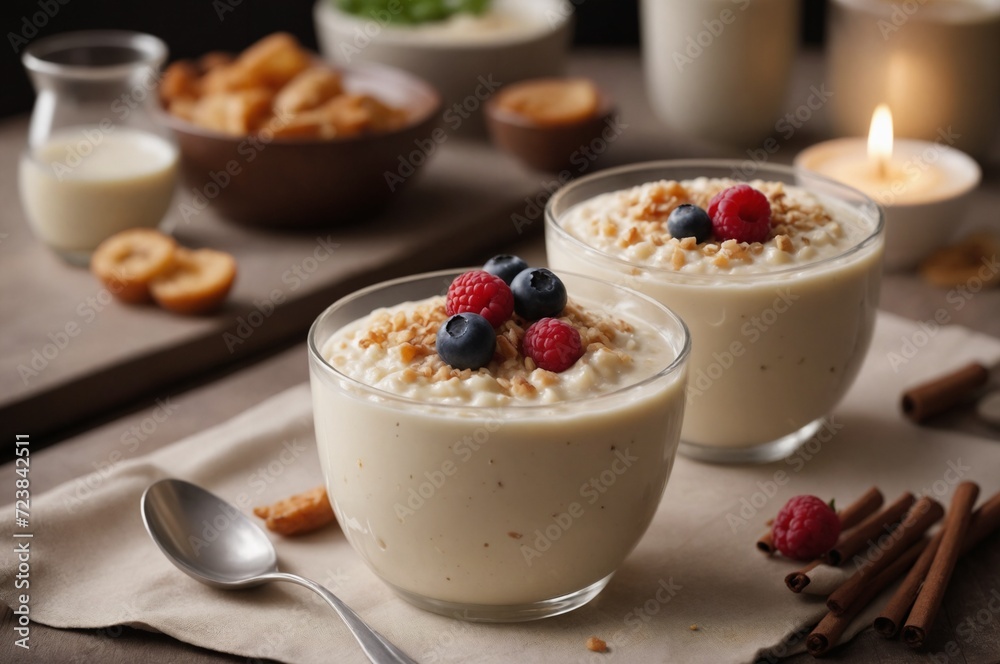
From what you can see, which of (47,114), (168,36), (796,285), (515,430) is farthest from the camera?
(168,36)

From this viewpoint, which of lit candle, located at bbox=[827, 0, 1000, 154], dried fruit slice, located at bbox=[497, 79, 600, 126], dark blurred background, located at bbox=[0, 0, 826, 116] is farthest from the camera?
dark blurred background, located at bbox=[0, 0, 826, 116]

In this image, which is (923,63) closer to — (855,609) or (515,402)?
(855,609)

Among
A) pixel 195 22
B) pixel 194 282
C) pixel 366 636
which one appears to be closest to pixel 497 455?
pixel 366 636

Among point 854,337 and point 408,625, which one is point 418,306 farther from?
point 854,337

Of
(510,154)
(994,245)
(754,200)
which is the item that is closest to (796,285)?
(754,200)

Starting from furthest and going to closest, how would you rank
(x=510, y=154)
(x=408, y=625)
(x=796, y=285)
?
(x=510, y=154) < (x=796, y=285) < (x=408, y=625)

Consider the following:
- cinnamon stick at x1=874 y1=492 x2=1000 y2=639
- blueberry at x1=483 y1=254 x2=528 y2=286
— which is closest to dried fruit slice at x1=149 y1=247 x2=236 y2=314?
blueberry at x1=483 y1=254 x2=528 y2=286

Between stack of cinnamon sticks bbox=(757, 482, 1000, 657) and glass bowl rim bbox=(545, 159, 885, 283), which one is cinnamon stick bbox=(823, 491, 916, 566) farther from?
glass bowl rim bbox=(545, 159, 885, 283)
